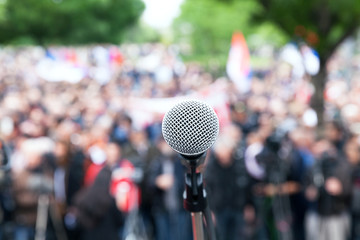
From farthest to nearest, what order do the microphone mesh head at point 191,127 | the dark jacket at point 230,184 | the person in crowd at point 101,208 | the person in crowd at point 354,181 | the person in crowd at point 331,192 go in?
the dark jacket at point 230,184, the person in crowd at point 354,181, the person in crowd at point 331,192, the person in crowd at point 101,208, the microphone mesh head at point 191,127

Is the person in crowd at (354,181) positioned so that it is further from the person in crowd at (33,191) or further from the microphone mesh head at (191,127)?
the microphone mesh head at (191,127)

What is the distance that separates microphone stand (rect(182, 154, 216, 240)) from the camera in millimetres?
1936

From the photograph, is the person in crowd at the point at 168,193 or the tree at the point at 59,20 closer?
the person in crowd at the point at 168,193

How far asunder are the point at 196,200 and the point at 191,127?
1.08 ft

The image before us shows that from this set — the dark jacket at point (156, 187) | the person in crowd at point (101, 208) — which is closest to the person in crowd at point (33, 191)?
the person in crowd at point (101, 208)

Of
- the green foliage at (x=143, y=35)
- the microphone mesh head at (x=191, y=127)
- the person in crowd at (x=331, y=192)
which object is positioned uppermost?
the green foliage at (x=143, y=35)

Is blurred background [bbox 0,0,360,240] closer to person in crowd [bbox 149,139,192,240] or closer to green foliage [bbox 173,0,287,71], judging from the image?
person in crowd [bbox 149,139,192,240]

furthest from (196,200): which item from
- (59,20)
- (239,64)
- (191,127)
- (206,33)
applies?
(59,20)

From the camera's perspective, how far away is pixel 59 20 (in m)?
44.9

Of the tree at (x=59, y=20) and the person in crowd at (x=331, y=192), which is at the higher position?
the tree at (x=59, y=20)

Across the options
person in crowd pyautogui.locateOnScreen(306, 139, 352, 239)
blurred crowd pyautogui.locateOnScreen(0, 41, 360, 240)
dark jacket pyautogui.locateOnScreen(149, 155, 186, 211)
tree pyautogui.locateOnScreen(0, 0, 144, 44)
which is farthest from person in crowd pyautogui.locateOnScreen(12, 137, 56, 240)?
tree pyautogui.locateOnScreen(0, 0, 144, 44)

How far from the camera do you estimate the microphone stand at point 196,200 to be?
76.2 inches

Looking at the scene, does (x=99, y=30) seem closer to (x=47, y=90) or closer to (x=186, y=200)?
(x=47, y=90)

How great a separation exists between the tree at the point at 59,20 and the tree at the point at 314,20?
118 feet
